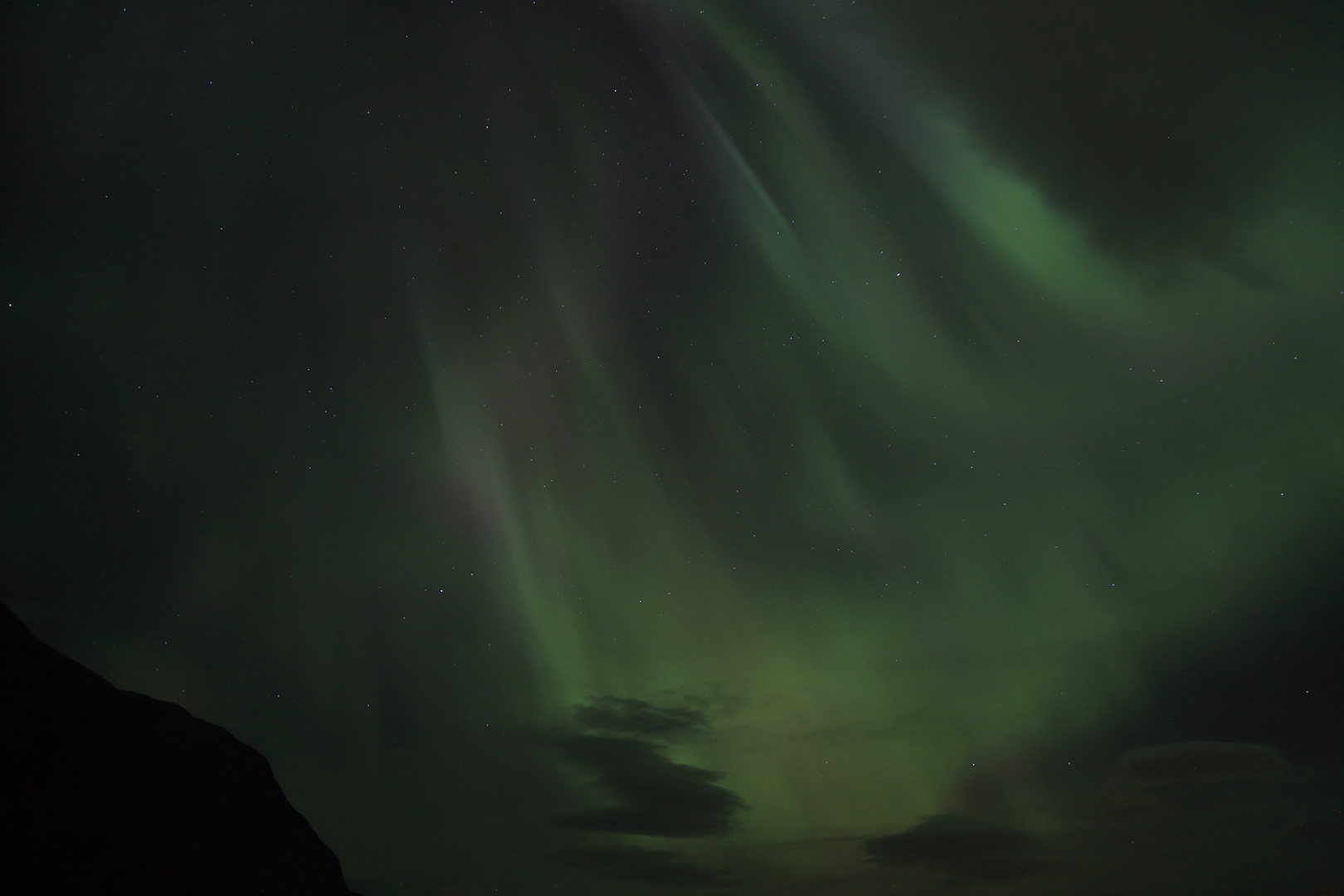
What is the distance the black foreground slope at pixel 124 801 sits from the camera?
98.6 feet

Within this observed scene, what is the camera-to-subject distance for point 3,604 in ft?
122

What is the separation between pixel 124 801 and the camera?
34.8m

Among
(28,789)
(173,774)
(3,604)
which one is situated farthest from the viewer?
(173,774)

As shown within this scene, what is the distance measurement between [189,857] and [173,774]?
7064mm

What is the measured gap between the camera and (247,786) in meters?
44.7

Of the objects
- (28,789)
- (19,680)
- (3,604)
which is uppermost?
(3,604)

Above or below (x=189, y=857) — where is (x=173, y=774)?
above

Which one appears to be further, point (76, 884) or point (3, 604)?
point (3, 604)

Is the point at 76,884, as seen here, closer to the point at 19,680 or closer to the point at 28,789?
the point at 28,789

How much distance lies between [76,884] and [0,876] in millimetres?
2242

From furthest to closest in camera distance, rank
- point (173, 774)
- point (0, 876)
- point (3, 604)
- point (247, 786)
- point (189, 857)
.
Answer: point (247, 786) < point (173, 774) < point (3, 604) < point (189, 857) < point (0, 876)

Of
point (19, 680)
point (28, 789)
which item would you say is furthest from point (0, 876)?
point (19, 680)

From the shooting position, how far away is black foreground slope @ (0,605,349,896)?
30062 mm

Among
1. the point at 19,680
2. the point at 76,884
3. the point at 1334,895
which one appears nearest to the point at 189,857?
the point at 76,884
